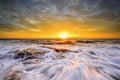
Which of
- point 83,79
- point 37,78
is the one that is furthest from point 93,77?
point 37,78

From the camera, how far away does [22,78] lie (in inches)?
117

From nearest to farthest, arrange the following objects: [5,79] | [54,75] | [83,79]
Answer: [5,79]
[83,79]
[54,75]

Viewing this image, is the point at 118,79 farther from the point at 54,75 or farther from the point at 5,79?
the point at 5,79

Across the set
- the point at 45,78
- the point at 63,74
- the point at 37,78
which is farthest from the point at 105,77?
the point at 37,78

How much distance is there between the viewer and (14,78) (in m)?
2.92

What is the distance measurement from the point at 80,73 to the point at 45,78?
3.75 ft

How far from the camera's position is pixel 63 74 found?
3.44m

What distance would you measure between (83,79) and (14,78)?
1.90 metres

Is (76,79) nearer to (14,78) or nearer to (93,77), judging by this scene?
(93,77)

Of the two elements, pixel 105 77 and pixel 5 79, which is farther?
pixel 105 77

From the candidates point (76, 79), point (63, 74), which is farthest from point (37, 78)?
point (76, 79)

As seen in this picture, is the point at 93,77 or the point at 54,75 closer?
the point at 93,77

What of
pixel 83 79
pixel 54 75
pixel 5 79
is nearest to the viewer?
pixel 5 79

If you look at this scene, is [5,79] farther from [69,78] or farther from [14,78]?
[69,78]
